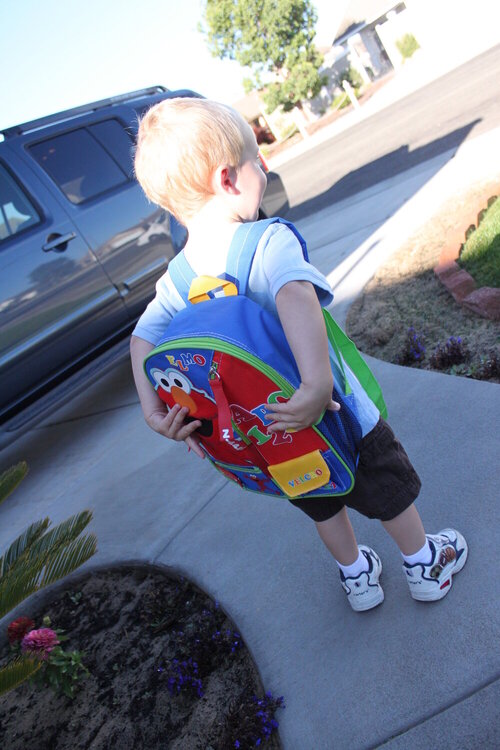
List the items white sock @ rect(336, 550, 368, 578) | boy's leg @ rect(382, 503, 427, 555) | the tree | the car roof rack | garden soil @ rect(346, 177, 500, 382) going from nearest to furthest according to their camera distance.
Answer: boy's leg @ rect(382, 503, 427, 555) → white sock @ rect(336, 550, 368, 578) → garden soil @ rect(346, 177, 500, 382) → the car roof rack → the tree

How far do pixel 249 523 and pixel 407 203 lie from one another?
4.34 metres

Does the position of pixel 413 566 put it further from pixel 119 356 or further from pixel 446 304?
pixel 119 356

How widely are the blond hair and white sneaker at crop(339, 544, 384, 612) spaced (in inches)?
51.0

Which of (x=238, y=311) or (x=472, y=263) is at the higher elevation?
(x=238, y=311)

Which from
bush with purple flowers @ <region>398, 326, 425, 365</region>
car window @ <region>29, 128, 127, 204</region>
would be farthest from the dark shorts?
car window @ <region>29, 128, 127, 204</region>

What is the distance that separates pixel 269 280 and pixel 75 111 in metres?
4.25

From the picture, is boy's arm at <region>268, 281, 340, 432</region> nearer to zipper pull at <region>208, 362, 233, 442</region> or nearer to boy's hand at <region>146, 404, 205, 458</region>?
zipper pull at <region>208, 362, 233, 442</region>

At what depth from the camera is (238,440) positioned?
1.58 m

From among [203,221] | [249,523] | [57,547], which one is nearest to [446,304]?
[249,523]

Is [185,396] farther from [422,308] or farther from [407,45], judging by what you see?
[407,45]

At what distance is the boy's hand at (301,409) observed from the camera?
145 centimetres

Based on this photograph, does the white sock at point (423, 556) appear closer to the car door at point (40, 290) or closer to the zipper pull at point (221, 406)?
the zipper pull at point (221, 406)

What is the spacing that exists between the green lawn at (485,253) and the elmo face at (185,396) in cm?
258

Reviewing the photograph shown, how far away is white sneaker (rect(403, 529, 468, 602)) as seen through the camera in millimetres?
1891
